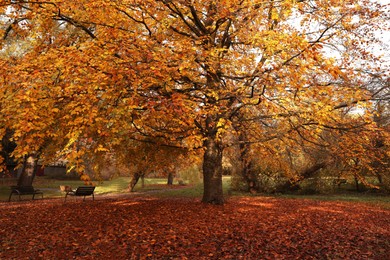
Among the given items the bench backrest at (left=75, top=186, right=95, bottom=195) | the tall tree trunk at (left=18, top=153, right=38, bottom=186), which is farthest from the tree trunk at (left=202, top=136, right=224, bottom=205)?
the tall tree trunk at (left=18, top=153, right=38, bottom=186)

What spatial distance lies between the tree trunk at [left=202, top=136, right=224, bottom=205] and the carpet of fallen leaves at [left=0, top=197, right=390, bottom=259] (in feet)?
3.53

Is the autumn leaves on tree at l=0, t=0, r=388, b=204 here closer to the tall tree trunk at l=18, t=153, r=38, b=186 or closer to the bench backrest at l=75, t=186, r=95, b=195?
the bench backrest at l=75, t=186, r=95, b=195

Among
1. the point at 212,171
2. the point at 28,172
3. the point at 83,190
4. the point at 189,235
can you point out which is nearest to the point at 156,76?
the point at 189,235

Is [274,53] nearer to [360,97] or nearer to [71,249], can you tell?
[360,97]

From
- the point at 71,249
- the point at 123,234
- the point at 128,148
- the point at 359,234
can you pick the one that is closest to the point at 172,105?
the point at 123,234

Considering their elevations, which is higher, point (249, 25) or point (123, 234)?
point (249, 25)

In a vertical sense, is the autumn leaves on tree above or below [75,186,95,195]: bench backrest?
above

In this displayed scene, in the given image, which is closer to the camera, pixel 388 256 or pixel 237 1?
pixel 388 256

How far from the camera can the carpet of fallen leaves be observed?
6320 millimetres

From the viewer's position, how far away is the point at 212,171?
38.8ft

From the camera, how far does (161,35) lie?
33.4 ft

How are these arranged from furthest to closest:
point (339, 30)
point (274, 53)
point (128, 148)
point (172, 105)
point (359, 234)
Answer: point (128, 148) < point (339, 30) < point (274, 53) < point (359, 234) < point (172, 105)

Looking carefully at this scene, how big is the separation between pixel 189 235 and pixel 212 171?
4.48 m

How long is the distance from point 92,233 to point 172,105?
402 cm
